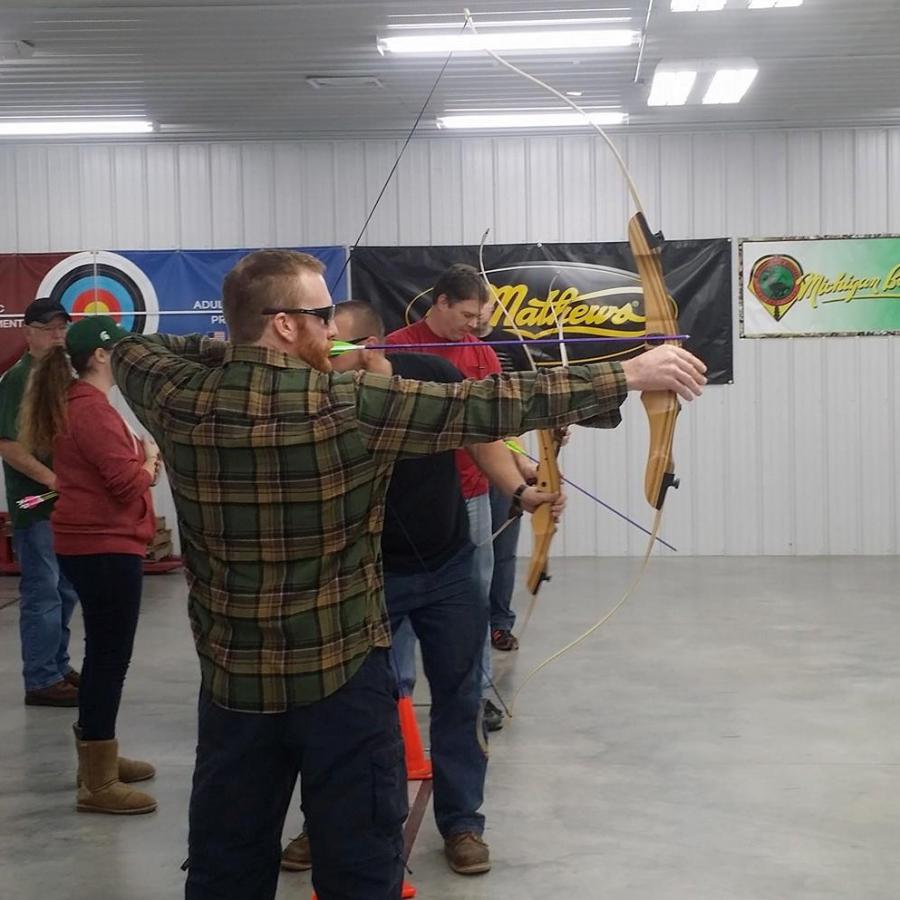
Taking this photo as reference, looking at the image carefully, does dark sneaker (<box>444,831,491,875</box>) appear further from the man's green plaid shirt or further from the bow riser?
the man's green plaid shirt

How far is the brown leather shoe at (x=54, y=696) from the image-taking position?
4375 millimetres

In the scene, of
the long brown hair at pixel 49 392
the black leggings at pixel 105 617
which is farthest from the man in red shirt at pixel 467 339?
the long brown hair at pixel 49 392

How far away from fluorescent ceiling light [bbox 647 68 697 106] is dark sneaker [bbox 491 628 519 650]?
3085mm

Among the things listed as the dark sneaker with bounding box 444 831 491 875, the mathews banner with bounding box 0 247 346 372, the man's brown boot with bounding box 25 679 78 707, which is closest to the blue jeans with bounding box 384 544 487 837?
the dark sneaker with bounding box 444 831 491 875

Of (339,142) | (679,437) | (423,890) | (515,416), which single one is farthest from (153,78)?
(515,416)

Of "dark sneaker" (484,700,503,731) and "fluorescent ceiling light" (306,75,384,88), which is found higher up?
A: "fluorescent ceiling light" (306,75,384,88)

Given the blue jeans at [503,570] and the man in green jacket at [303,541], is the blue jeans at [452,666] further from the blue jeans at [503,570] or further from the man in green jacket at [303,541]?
the blue jeans at [503,570]

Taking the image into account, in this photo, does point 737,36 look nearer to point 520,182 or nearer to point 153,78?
point 520,182

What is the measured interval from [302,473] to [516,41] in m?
4.60

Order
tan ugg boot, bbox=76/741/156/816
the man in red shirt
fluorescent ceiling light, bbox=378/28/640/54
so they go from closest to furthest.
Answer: tan ugg boot, bbox=76/741/156/816, the man in red shirt, fluorescent ceiling light, bbox=378/28/640/54

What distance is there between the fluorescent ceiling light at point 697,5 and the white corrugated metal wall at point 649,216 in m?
2.61

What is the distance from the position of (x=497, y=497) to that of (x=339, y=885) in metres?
3.14

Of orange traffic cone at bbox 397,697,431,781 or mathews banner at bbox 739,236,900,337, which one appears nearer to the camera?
orange traffic cone at bbox 397,697,431,781

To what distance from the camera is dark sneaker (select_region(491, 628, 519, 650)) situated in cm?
505
